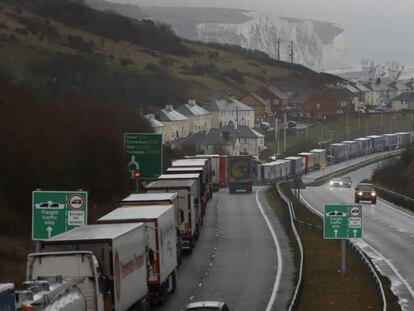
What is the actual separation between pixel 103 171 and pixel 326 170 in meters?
71.8

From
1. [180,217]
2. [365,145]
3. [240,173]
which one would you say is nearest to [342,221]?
[180,217]

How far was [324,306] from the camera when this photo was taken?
29.3 m

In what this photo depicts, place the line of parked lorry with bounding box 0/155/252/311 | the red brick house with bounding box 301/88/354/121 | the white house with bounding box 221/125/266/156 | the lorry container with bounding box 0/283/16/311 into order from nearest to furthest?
the lorry container with bounding box 0/283/16/311 < the line of parked lorry with bounding box 0/155/252/311 < the white house with bounding box 221/125/266/156 < the red brick house with bounding box 301/88/354/121

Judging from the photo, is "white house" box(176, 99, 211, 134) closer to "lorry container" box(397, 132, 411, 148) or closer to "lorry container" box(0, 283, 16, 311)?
"lorry container" box(397, 132, 411, 148)

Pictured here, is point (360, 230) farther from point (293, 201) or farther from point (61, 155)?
point (293, 201)

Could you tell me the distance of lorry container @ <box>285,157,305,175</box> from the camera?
362 ft

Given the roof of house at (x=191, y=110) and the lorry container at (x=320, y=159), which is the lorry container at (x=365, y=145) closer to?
the lorry container at (x=320, y=159)

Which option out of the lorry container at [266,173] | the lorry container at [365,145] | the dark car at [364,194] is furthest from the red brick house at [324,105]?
the dark car at [364,194]

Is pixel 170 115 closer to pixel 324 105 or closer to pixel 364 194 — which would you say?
pixel 364 194

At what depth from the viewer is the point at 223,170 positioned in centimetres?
8775

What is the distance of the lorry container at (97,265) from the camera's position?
20.2 m

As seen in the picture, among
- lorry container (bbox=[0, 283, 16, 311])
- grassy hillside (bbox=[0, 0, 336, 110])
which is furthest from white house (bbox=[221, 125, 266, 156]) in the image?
lorry container (bbox=[0, 283, 16, 311])

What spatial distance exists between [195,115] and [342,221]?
110035 mm

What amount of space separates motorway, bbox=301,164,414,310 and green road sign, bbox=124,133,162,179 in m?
8.68
